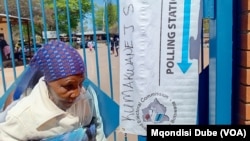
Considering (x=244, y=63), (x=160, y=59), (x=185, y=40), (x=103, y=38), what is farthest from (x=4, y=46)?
(x=244, y=63)

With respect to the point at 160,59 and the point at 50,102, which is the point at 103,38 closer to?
the point at 160,59

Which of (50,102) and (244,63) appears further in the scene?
(244,63)

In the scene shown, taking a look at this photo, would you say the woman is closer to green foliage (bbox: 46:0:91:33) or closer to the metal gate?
the metal gate

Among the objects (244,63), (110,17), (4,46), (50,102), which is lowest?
(50,102)

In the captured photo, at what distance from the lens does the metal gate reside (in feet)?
6.06

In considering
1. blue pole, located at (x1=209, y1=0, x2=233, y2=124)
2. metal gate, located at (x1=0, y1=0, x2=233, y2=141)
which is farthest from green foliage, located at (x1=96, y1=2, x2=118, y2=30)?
blue pole, located at (x1=209, y1=0, x2=233, y2=124)

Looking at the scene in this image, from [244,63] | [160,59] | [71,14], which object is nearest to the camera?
[244,63]

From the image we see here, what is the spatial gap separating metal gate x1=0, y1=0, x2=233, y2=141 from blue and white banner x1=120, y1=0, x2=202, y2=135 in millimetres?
139

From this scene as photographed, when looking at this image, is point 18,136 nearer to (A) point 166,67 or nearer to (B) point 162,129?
(B) point 162,129

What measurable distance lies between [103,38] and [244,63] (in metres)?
1.10

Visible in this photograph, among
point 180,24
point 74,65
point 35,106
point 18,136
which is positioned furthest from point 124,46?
point 18,136

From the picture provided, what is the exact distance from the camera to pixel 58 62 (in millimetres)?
1600

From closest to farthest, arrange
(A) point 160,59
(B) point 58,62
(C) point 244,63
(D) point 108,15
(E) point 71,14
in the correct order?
1. (B) point 58,62
2. (C) point 244,63
3. (A) point 160,59
4. (D) point 108,15
5. (E) point 71,14

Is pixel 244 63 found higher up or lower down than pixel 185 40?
lower down
